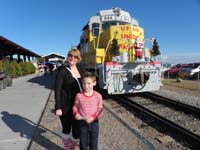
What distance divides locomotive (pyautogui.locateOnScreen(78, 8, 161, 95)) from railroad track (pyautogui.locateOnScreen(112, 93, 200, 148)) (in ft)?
2.49

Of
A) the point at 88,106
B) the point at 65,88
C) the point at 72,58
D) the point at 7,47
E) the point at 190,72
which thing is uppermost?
the point at 7,47

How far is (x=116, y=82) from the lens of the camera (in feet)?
39.2

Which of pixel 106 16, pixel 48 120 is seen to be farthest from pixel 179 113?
pixel 106 16

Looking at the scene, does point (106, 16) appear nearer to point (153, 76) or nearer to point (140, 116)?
point (153, 76)

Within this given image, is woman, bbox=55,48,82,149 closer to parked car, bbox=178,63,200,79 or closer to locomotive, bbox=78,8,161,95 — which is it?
locomotive, bbox=78,8,161,95

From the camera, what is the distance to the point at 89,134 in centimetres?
492

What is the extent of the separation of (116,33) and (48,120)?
5.64 meters

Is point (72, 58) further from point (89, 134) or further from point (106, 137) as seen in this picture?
point (106, 137)

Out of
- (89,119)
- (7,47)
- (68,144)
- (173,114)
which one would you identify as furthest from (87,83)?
(7,47)

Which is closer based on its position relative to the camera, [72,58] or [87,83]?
[87,83]

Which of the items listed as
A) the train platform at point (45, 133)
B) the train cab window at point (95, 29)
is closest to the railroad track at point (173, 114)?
the train platform at point (45, 133)

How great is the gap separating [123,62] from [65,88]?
7.07 meters

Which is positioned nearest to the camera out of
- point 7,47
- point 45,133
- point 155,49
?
point 45,133

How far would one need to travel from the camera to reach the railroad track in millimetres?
6886
